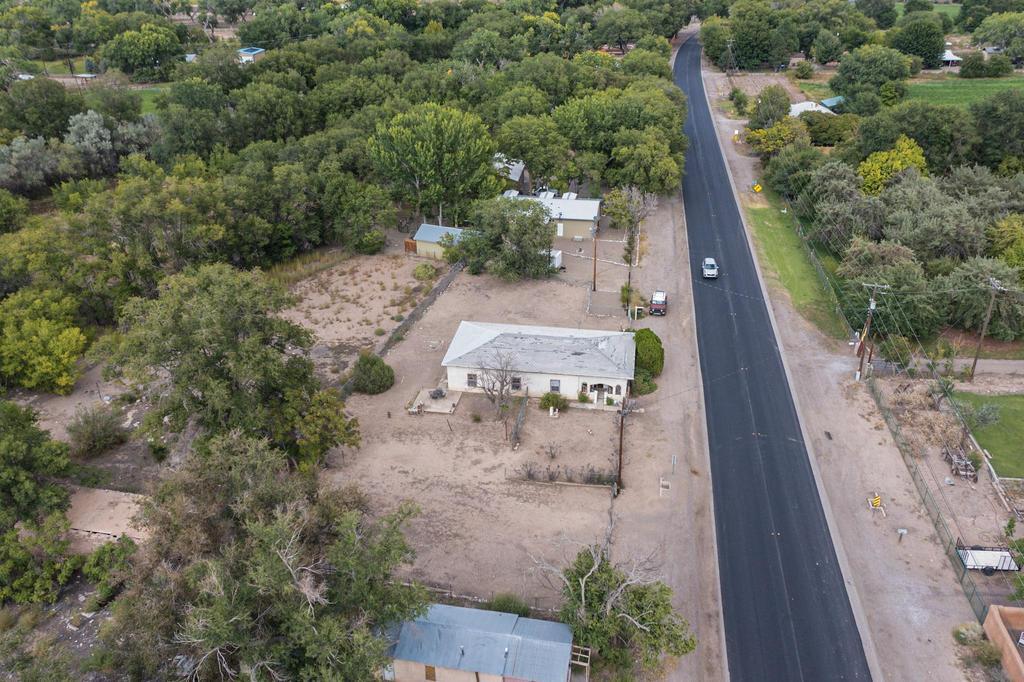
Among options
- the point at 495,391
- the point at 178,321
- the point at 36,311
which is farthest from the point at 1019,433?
the point at 36,311

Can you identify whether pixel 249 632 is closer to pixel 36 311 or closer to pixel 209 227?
pixel 36 311

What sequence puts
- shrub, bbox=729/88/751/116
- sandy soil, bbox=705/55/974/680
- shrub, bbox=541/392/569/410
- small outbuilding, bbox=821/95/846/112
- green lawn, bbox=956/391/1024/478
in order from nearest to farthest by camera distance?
1. sandy soil, bbox=705/55/974/680
2. green lawn, bbox=956/391/1024/478
3. shrub, bbox=541/392/569/410
4. small outbuilding, bbox=821/95/846/112
5. shrub, bbox=729/88/751/116

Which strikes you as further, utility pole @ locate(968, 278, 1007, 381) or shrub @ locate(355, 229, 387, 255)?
shrub @ locate(355, 229, 387, 255)

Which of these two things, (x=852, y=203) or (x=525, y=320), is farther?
(x=852, y=203)

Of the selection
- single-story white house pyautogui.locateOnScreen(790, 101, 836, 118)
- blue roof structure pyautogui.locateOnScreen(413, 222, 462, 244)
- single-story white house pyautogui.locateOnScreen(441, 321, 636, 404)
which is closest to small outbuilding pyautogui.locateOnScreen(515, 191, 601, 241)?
blue roof structure pyautogui.locateOnScreen(413, 222, 462, 244)

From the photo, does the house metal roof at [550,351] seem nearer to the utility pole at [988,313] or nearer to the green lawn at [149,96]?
the utility pole at [988,313]

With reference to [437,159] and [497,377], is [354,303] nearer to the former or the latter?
[437,159]

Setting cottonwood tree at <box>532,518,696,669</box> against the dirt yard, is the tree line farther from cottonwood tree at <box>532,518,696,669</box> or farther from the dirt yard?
the dirt yard
